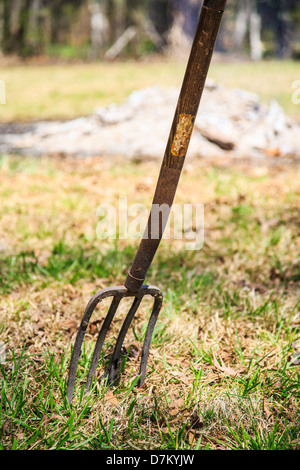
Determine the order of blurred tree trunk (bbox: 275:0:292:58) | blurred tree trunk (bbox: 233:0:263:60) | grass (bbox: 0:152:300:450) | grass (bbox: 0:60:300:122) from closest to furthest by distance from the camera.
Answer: grass (bbox: 0:152:300:450) → grass (bbox: 0:60:300:122) → blurred tree trunk (bbox: 275:0:292:58) → blurred tree trunk (bbox: 233:0:263:60)

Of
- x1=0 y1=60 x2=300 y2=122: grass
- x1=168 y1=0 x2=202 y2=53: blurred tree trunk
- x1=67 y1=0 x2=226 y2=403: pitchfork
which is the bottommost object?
x1=0 y1=60 x2=300 y2=122: grass

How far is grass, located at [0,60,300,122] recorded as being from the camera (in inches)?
317

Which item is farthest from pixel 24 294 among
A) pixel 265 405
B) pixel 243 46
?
pixel 243 46

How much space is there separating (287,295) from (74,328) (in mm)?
1263

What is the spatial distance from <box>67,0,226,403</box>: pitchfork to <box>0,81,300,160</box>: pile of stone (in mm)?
3813

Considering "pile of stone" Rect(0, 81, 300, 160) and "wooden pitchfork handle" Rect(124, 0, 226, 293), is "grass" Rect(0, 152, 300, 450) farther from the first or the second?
"pile of stone" Rect(0, 81, 300, 160)

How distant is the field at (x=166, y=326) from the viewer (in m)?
1.47

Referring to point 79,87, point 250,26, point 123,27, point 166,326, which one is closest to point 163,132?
point 166,326

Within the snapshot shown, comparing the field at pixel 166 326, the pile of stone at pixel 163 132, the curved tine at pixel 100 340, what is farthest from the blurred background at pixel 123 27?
the curved tine at pixel 100 340

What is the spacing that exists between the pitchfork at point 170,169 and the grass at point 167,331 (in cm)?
15

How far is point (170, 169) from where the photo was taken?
140 centimetres

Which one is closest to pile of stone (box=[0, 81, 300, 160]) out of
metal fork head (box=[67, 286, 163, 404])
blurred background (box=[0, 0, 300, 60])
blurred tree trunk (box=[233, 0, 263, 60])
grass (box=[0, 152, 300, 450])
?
grass (box=[0, 152, 300, 450])

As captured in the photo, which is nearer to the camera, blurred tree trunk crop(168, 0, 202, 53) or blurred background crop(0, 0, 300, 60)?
blurred background crop(0, 0, 300, 60)

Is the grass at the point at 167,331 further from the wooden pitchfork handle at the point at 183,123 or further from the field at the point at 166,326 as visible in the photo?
the wooden pitchfork handle at the point at 183,123
